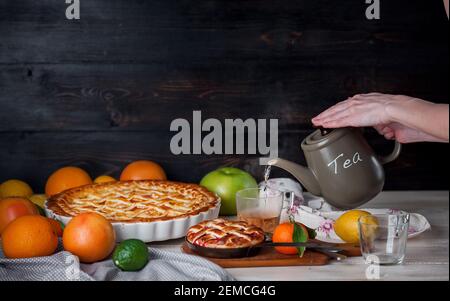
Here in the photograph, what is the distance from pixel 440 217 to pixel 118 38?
40.6 inches

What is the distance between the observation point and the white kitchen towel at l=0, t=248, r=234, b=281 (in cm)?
124

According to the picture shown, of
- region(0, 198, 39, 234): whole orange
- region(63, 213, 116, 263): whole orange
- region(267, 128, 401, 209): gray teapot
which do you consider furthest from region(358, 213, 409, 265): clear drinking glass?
region(0, 198, 39, 234): whole orange

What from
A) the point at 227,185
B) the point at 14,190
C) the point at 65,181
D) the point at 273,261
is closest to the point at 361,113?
the point at 273,261

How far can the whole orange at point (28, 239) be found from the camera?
1.33 m

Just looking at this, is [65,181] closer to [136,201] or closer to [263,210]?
[136,201]

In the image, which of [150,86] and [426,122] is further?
[150,86]

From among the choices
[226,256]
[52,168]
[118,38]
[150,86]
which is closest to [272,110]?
[150,86]

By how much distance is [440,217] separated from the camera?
173cm

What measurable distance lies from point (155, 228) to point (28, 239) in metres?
0.26

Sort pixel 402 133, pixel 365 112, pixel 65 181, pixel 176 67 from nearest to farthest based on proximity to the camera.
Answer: pixel 365 112 < pixel 402 133 < pixel 65 181 < pixel 176 67

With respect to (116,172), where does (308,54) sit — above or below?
above

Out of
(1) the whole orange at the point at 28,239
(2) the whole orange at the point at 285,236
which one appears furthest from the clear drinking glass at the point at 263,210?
(1) the whole orange at the point at 28,239

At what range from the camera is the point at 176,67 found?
206 cm
